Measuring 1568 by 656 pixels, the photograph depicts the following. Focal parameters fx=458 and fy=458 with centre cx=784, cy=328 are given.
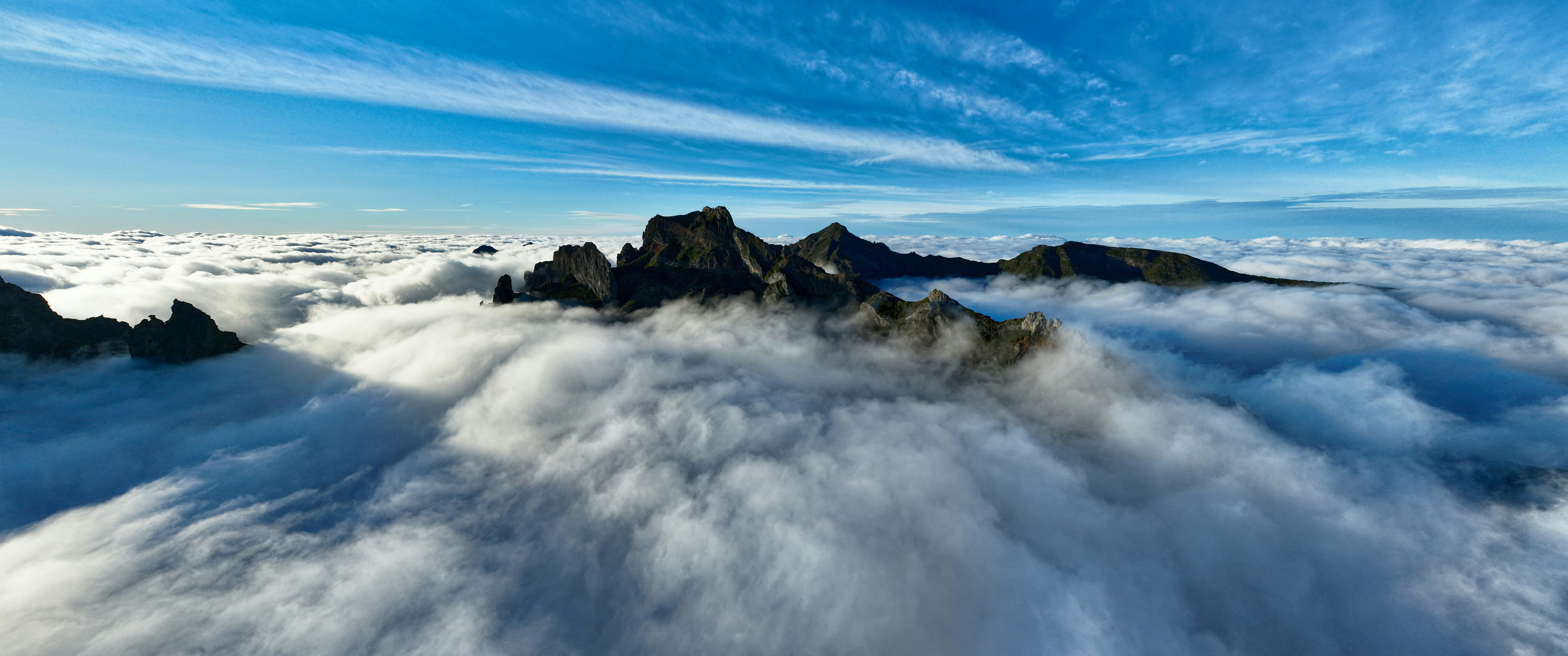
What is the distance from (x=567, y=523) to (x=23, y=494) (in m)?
122

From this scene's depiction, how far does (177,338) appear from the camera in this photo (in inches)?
6147

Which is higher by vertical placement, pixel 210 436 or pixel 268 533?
pixel 210 436

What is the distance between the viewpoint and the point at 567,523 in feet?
346

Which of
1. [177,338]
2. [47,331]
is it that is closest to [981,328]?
[177,338]

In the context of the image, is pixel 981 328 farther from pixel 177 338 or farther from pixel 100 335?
pixel 100 335

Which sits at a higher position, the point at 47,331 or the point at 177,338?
the point at 47,331

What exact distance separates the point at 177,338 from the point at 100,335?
15.0 m

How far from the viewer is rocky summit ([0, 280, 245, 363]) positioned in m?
125

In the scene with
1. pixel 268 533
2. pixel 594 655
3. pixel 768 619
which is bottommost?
pixel 594 655

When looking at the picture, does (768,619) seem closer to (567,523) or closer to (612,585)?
(612,585)

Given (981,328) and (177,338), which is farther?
(981,328)

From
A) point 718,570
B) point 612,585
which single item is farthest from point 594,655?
point 718,570

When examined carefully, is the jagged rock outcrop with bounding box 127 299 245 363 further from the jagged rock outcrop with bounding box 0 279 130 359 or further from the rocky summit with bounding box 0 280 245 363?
the jagged rock outcrop with bounding box 0 279 130 359

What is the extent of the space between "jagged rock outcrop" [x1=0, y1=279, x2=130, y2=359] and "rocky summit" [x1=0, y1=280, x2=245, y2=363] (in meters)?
0.13
